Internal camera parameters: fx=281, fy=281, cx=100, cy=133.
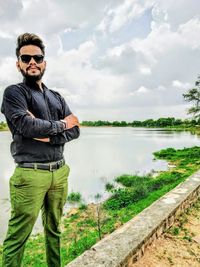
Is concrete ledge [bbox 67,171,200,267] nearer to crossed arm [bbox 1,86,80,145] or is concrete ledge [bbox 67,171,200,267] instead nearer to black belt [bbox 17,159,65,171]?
black belt [bbox 17,159,65,171]

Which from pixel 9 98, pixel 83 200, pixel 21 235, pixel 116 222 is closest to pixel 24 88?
pixel 9 98

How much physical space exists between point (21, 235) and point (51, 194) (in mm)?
385

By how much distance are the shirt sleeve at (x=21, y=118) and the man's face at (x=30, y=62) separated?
0.19 m

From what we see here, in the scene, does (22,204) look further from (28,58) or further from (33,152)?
(28,58)

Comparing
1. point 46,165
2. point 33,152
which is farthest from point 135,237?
point 33,152

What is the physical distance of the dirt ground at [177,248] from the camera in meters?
2.69

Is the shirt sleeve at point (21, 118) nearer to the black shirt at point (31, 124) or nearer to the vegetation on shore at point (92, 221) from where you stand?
the black shirt at point (31, 124)

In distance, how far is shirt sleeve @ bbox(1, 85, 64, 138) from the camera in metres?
2.13

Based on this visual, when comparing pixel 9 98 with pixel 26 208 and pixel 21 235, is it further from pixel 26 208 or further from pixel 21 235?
pixel 21 235

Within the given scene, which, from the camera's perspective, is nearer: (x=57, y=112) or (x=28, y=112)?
(x=28, y=112)

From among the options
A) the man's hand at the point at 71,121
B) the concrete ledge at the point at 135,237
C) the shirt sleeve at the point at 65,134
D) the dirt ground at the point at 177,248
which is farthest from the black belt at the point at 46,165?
the dirt ground at the point at 177,248

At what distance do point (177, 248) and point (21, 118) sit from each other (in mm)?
2126

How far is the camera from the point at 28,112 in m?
2.22

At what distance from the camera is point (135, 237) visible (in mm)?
2830
